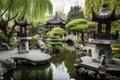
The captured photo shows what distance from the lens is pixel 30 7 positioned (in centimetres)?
1697

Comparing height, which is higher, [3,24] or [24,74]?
[3,24]

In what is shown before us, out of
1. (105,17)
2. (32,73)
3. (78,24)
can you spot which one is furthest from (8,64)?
(78,24)

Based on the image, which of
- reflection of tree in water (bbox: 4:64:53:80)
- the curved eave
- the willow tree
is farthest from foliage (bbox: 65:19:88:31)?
the curved eave

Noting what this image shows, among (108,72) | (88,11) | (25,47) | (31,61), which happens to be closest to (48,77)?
(31,61)

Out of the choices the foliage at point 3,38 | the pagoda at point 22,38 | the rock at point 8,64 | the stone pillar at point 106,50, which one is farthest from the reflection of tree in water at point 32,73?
the foliage at point 3,38

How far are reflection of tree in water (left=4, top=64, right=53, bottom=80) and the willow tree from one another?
706 centimetres

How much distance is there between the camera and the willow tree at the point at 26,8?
16297 mm

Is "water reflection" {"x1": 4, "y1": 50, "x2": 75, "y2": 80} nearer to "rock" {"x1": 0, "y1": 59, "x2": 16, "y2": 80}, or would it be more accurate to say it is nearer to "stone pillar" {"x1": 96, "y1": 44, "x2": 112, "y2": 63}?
"rock" {"x1": 0, "y1": 59, "x2": 16, "y2": 80}

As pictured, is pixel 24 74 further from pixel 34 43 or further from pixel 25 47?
pixel 34 43

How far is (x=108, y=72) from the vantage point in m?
8.52

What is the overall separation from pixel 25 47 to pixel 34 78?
5664 millimetres

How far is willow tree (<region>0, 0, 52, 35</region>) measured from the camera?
16.3 m

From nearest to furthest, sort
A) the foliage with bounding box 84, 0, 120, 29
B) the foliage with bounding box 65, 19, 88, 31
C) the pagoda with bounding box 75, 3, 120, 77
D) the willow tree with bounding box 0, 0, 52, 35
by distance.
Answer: the pagoda with bounding box 75, 3, 120, 77, the foliage with bounding box 84, 0, 120, 29, the willow tree with bounding box 0, 0, 52, 35, the foliage with bounding box 65, 19, 88, 31

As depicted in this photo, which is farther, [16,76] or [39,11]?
[39,11]
